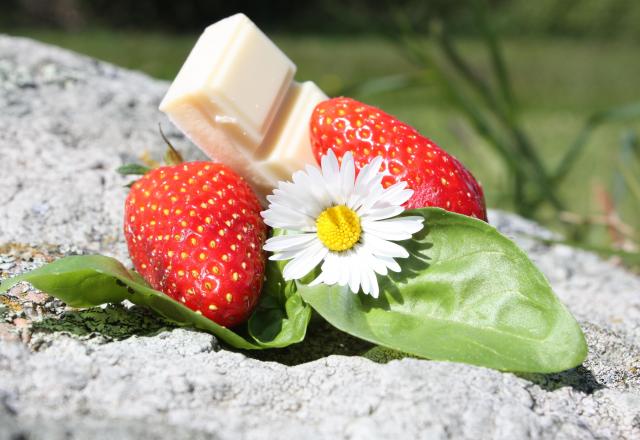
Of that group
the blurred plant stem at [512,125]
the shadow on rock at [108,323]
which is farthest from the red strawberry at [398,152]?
the blurred plant stem at [512,125]

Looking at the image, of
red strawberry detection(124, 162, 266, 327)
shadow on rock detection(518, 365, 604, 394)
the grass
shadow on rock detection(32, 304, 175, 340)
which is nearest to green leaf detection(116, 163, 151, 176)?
red strawberry detection(124, 162, 266, 327)

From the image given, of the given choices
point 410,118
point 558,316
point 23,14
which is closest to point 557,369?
point 558,316

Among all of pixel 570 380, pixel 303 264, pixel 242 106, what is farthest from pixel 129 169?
pixel 570 380

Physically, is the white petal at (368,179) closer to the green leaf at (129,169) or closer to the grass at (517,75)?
the green leaf at (129,169)

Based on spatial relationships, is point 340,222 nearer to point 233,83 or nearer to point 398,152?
point 398,152

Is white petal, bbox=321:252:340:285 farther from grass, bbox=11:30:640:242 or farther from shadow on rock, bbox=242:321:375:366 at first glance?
grass, bbox=11:30:640:242

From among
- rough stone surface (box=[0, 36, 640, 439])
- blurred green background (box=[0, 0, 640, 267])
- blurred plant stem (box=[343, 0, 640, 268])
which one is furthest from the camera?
blurred green background (box=[0, 0, 640, 267])
